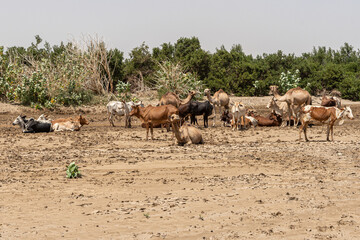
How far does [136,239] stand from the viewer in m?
7.25

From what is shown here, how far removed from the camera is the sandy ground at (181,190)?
772cm

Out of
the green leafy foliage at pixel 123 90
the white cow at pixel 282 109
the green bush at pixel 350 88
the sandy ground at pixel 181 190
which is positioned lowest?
the sandy ground at pixel 181 190

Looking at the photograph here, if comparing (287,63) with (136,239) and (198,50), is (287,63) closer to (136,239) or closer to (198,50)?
(198,50)

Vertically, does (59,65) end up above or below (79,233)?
above

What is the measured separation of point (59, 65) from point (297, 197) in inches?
1071

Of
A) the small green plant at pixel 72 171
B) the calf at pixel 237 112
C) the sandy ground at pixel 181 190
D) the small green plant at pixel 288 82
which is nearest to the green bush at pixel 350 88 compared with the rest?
the small green plant at pixel 288 82

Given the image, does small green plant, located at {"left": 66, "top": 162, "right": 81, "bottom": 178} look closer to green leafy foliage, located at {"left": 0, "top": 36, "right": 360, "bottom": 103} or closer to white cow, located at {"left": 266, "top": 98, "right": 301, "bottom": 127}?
white cow, located at {"left": 266, "top": 98, "right": 301, "bottom": 127}

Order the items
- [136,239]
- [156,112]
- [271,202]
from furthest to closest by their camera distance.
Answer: [156,112]
[271,202]
[136,239]

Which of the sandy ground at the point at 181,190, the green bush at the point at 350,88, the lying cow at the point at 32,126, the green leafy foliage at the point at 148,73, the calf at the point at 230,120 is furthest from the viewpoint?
the green bush at the point at 350,88

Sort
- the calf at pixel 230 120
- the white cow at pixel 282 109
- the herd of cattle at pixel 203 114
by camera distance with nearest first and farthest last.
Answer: the herd of cattle at pixel 203 114 → the calf at pixel 230 120 → the white cow at pixel 282 109

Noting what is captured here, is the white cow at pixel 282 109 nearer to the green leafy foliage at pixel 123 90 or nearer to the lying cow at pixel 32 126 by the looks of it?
the lying cow at pixel 32 126

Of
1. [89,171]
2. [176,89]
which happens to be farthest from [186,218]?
[176,89]

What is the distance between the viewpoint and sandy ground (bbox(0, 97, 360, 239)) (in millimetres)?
7719

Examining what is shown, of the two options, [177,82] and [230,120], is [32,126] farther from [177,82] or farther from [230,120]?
[177,82]
